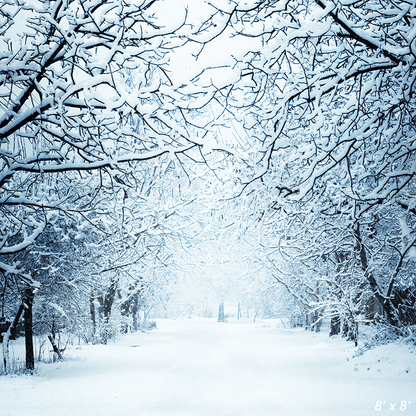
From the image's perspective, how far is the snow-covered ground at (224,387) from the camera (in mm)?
5727

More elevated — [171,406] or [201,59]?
[201,59]

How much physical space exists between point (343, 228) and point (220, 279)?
1314 inches

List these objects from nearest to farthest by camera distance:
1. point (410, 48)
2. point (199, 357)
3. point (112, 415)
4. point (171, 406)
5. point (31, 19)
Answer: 1. point (410, 48)
2. point (31, 19)
3. point (112, 415)
4. point (171, 406)
5. point (199, 357)

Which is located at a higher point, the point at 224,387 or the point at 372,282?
the point at 372,282

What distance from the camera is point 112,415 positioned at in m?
5.60

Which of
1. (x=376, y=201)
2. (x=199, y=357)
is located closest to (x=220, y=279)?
(x=199, y=357)

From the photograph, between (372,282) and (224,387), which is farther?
(372,282)

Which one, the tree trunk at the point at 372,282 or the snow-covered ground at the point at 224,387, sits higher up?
the tree trunk at the point at 372,282

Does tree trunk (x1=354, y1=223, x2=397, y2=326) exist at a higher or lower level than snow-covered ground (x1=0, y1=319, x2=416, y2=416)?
higher

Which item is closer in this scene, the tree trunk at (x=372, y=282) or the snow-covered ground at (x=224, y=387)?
the snow-covered ground at (x=224, y=387)

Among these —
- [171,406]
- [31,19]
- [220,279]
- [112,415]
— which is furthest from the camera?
[220,279]

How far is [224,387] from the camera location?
7465mm

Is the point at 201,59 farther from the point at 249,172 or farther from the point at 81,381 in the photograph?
the point at 81,381

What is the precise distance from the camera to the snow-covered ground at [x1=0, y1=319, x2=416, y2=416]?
225 inches
